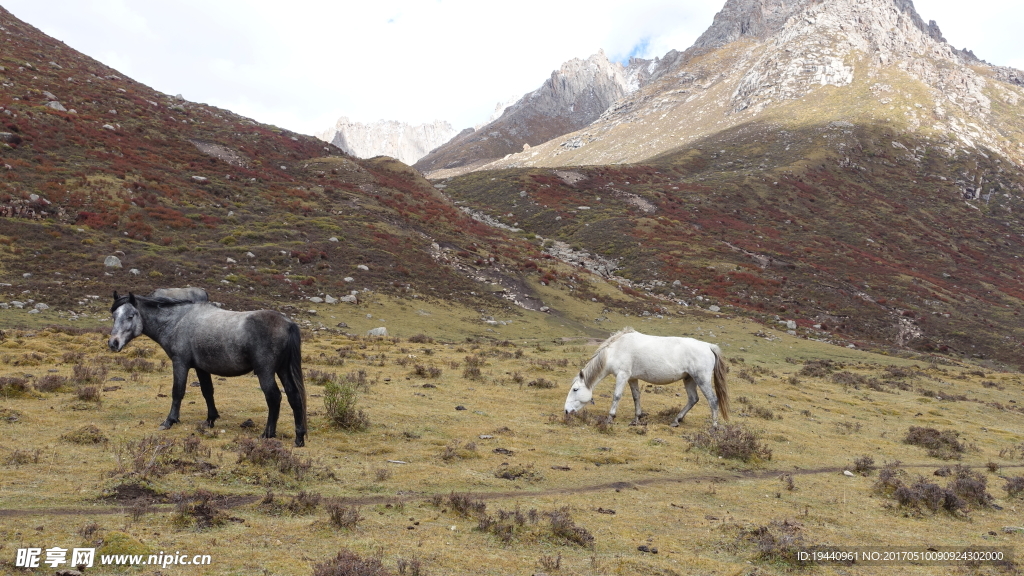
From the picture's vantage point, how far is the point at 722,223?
8675 centimetres

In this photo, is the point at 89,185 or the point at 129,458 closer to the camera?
the point at 129,458

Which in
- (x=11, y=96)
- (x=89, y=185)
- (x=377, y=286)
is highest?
(x=11, y=96)

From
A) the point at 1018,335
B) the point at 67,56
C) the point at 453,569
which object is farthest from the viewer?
the point at 67,56

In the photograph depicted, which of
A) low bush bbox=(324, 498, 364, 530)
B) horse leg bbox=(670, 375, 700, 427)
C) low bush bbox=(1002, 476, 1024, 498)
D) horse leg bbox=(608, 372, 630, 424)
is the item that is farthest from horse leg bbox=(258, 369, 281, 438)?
low bush bbox=(1002, 476, 1024, 498)

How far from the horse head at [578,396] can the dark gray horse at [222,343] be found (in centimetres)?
735

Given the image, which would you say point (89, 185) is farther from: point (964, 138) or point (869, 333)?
point (964, 138)

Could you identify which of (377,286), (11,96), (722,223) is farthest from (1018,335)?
(11,96)

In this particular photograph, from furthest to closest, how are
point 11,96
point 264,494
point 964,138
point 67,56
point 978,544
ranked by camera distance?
1. point 964,138
2. point 67,56
3. point 11,96
4. point 978,544
5. point 264,494

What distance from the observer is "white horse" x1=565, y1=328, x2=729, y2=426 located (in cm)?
1542

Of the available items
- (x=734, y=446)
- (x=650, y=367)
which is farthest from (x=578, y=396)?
(x=734, y=446)

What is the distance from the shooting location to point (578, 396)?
15398 millimetres

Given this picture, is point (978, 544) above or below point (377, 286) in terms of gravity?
below

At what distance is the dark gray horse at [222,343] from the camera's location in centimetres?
1048

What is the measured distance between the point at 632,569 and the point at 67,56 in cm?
9002
